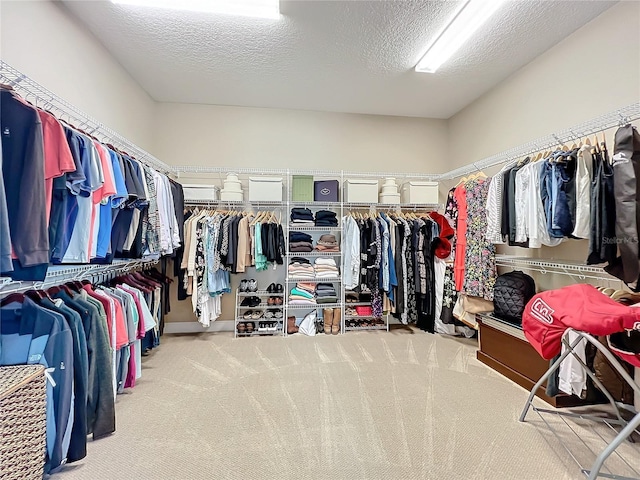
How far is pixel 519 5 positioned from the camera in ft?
6.89

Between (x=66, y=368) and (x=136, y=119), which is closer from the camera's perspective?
(x=66, y=368)

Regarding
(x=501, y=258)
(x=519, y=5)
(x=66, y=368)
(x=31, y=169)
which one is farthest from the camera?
(x=501, y=258)

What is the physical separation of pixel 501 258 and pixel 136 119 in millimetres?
4153

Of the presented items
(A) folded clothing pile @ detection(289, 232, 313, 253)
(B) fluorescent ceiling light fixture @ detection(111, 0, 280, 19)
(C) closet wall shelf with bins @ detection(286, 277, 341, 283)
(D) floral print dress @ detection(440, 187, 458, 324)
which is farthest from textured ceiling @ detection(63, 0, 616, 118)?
(C) closet wall shelf with bins @ detection(286, 277, 341, 283)

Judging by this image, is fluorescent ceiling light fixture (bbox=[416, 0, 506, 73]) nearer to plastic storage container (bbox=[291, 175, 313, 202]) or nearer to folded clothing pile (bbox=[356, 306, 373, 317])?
plastic storage container (bbox=[291, 175, 313, 202])

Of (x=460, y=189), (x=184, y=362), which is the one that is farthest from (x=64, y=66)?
(x=460, y=189)

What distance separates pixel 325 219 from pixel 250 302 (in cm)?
140

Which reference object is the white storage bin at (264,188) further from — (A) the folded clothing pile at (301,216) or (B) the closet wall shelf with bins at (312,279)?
(B) the closet wall shelf with bins at (312,279)

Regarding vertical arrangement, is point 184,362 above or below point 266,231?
below

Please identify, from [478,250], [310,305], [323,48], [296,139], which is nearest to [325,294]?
[310,305]

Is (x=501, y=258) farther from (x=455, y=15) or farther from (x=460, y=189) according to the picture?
(x=455, y=15)

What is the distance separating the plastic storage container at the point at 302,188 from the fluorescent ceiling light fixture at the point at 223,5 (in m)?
1.69

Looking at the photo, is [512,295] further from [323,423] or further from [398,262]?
[323,423]

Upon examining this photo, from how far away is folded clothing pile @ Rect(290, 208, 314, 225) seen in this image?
3.57 metres
